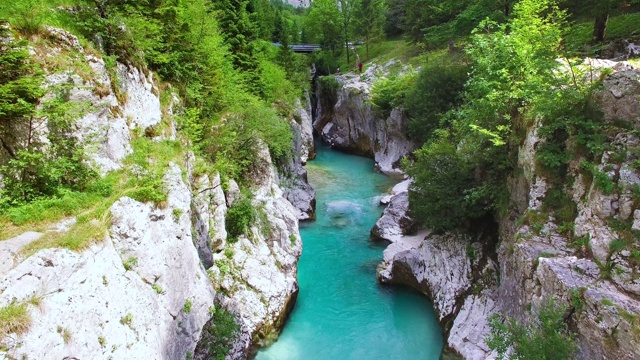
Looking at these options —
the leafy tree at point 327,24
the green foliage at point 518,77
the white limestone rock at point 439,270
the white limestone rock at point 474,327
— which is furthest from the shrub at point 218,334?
the leafy tree at point 327,24

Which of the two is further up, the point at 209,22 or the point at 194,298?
the point at 209,22

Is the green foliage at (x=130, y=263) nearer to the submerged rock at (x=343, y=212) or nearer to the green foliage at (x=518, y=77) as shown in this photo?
the green foliage at (x=518, y=77)

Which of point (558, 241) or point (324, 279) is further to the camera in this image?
point (324, 279)

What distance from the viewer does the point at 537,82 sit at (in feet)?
36.2

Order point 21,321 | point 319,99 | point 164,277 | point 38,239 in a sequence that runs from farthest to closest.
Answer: point 319,99 < point 164,277 < point 38,239 < point 21,321

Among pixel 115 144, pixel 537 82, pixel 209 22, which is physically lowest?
pixel 115 144

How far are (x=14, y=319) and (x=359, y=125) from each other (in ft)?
112

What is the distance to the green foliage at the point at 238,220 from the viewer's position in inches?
547

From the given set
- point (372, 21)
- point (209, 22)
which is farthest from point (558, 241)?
point (372, 21)

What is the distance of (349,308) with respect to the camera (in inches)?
575

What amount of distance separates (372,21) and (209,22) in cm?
3622

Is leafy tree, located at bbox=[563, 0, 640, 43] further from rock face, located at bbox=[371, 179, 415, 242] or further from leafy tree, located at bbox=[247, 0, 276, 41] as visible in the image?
leafy tree, located at bbox=[247, 0, 276, 41]

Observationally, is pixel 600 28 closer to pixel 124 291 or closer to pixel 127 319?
pixel 124 291

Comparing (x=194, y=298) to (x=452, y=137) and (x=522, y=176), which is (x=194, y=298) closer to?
(x=522, y=176)
